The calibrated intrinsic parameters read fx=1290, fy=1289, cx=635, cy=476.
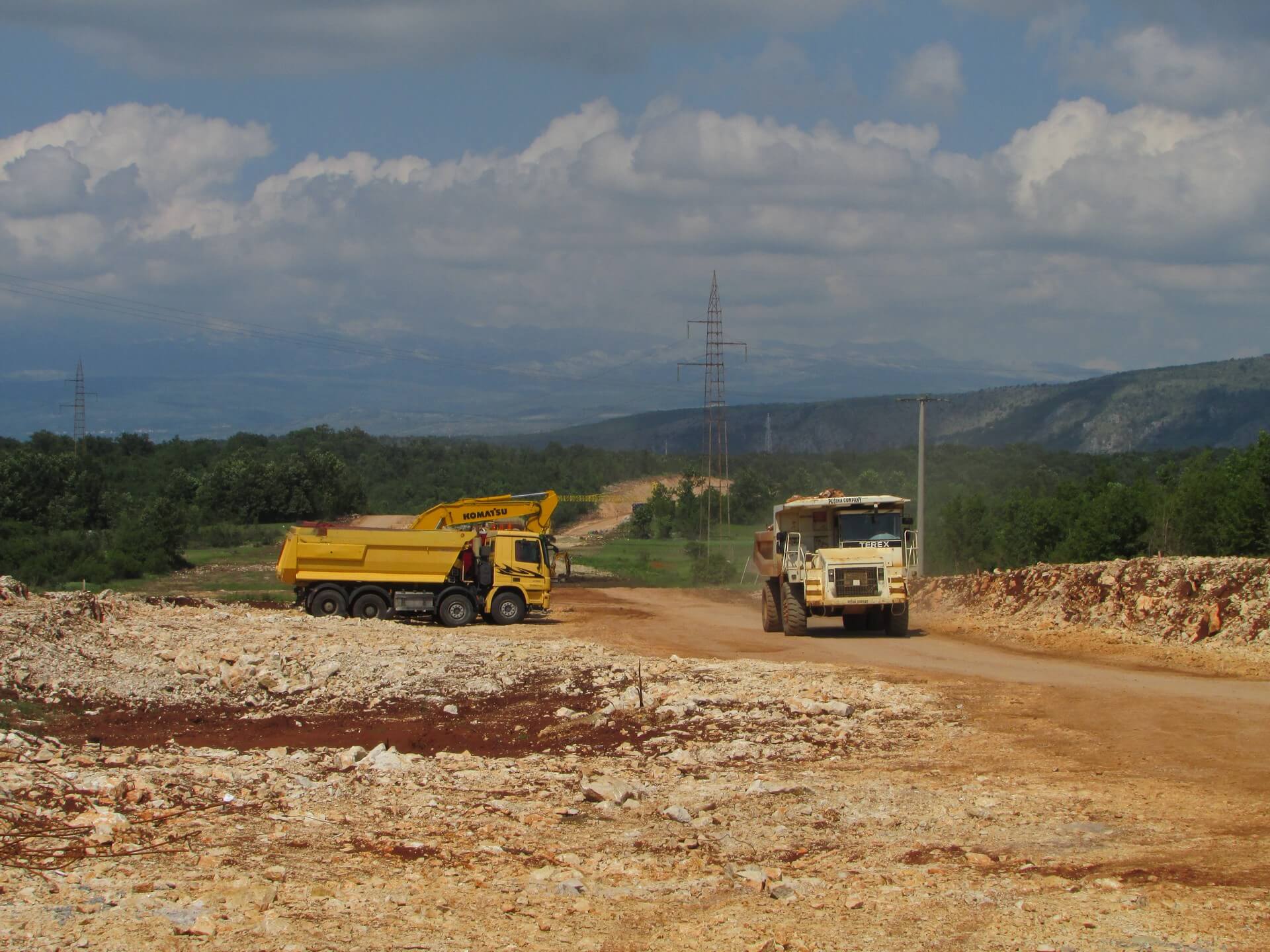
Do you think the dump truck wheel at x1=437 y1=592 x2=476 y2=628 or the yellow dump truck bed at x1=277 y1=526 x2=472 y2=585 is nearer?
the yellow dump truck bed at x1=277 y1=526 x2=472 y2=585

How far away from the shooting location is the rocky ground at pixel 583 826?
799 cm

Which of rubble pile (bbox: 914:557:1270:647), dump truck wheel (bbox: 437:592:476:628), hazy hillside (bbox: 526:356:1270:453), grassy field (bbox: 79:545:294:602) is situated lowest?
grassy field (bbox: 79:545:294:602)

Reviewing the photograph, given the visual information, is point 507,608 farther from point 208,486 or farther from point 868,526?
point 208,486

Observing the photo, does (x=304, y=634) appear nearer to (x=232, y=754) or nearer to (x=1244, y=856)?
(x=232, y=754)

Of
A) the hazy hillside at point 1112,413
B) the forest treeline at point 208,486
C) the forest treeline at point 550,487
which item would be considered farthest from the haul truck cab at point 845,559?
the hazy hillside at point 1112,413

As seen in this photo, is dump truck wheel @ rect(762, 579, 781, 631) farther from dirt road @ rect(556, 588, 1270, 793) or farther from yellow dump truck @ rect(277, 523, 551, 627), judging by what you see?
yellow dump truck @ rect(277, 523, 551, 627)

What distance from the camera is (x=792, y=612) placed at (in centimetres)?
2658

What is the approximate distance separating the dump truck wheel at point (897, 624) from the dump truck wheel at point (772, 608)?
2.55 m

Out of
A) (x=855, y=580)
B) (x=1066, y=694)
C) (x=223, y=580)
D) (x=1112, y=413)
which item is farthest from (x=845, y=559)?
(x=1112, y=413)

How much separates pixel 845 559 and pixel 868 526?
1.04 metres

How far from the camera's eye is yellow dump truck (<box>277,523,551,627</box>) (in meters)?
30.8

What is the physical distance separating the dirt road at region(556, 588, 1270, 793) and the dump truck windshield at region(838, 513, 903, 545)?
6.85 ft

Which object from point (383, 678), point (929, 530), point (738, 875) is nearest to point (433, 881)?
point (738, 875)

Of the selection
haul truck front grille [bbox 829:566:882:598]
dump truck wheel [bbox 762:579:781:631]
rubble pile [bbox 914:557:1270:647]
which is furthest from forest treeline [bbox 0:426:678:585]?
rubble pile [bbox 914:557:1270:647]
